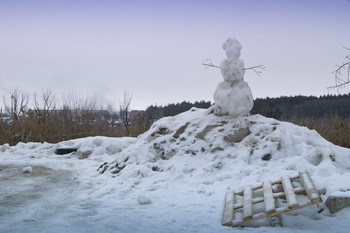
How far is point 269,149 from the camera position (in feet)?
23.1

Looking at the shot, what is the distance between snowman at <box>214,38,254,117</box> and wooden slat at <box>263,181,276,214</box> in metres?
3.01

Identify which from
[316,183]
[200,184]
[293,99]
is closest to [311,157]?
[316,183]

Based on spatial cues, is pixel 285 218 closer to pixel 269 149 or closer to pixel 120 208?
pixel 120 208

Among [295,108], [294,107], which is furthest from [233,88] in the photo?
[294,107]

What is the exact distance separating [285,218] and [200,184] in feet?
6.55

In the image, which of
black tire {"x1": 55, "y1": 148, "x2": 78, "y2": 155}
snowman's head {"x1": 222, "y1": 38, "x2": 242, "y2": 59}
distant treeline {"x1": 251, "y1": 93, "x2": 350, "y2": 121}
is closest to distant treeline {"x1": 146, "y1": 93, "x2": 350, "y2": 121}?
distant treeline {"x1": 251, "y1": 93, "x2": 350, "y2": 121}

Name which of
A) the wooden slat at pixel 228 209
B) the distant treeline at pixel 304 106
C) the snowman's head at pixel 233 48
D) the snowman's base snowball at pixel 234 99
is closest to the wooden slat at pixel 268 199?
the wooden slat at pixel 228 209

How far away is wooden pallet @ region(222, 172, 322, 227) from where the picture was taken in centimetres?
432

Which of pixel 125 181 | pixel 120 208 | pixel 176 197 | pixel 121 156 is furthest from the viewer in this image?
pixel 121 156

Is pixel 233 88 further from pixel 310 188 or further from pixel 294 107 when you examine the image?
pixel 294 107

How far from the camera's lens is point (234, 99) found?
8242 millimetres

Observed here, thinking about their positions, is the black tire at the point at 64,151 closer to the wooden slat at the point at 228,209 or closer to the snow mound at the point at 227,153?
the snow mound at the point at 227,153

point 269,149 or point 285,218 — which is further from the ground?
point 269,149

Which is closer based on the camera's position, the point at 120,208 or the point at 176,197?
the point at 120,208
